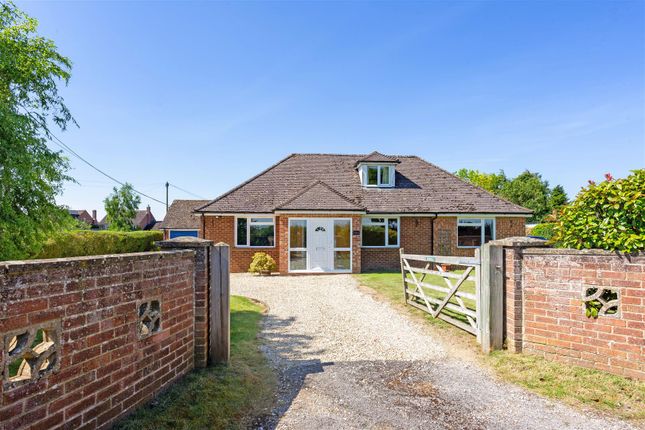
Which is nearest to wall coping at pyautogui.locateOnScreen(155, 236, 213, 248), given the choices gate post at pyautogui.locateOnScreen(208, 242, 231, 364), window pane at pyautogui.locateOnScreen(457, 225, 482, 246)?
gate post at pyautogui.locateOnScreen(208, 242, 231, 364)

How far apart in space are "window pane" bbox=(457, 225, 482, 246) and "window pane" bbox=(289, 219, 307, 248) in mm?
7933

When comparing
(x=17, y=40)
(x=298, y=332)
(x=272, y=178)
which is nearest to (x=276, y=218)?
(x=272, y=178)

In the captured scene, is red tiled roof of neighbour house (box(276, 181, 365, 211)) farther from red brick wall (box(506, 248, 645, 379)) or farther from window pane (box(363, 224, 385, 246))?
red brick wall (box(506, 248, 645, 379))

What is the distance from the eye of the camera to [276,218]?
1598 cm

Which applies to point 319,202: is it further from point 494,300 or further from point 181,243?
point 181,243

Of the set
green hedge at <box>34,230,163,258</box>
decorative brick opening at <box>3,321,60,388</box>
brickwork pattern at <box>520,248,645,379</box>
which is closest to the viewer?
decorative brick opening at <box>3,321,60,388</box>

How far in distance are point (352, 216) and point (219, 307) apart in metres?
10.8

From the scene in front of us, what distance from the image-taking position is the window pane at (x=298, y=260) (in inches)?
589

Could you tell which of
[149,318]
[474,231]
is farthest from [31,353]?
[474,231]

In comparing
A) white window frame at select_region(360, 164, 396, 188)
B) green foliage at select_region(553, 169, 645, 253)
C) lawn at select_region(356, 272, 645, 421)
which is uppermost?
white window frame at select_region(360, 164, 396, 188)

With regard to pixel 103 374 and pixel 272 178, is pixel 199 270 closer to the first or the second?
pixel 103 374

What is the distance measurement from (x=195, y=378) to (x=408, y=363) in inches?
Answer: 118

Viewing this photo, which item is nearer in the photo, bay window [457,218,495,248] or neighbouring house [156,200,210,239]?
bay window [457,218,495,248]

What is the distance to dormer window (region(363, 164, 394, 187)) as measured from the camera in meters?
18.5
